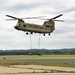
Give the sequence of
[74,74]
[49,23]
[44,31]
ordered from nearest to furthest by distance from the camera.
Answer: [74,74]
[44,31]
[49,23]

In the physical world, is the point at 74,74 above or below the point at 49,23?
below

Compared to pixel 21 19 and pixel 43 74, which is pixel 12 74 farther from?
pixel 21 19

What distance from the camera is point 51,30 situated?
93.1 m

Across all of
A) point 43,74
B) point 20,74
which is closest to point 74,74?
point 43,74

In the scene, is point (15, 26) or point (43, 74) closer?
point (43, 74)

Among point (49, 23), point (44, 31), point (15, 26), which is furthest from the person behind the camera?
point (49, 23)

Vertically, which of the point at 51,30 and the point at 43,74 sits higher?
the point at 51,30

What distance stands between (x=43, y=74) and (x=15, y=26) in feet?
143

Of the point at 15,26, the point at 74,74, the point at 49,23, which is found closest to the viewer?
the point at 74,74

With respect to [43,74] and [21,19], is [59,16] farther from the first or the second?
[43,74]

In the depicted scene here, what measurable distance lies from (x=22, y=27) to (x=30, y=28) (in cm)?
250

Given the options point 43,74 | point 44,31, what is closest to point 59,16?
point 44,31

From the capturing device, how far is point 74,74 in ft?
134

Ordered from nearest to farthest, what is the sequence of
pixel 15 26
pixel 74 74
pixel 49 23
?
pixel 74 74
pixel 15 26
pixel 49 23
